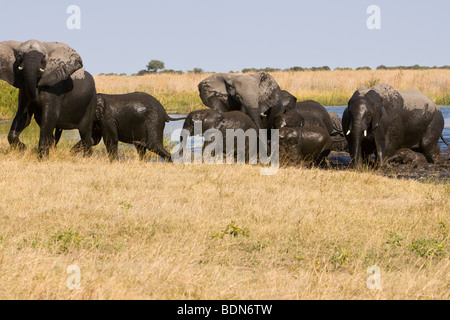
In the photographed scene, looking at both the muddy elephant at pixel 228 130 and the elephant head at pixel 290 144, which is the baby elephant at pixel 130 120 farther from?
the elephant head at pixel 290 144

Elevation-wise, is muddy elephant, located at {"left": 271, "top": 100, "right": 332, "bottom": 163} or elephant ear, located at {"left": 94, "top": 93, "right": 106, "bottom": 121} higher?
elephant ear, located at {"left": 94, "top": 93, "right": 106, "bottom": 121}

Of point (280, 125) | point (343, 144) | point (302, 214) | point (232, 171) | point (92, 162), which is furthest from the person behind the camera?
point (343, 144)

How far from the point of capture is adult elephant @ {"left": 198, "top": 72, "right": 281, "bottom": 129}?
15.8m

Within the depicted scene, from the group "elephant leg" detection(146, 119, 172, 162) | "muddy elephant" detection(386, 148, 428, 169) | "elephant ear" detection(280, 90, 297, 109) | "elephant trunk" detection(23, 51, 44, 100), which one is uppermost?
"elephant trunk" detection(23, 51, 44, 100)

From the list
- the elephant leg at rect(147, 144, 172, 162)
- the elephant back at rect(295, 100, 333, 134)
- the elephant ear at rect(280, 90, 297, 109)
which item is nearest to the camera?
the elephant leg at rect(147, 144, 172, 162)

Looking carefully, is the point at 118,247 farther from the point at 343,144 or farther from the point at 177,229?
the point at 343,144

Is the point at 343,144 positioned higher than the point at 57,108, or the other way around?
the point at 57,108

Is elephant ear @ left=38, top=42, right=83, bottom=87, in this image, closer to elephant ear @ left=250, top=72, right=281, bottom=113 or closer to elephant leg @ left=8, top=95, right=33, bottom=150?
elephant leg @ left=8, top=95, right=33, bottom=150

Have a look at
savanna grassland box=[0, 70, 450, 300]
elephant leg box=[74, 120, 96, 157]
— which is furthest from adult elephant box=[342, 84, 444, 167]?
elephant leg box=[74, 120, 96, 157]

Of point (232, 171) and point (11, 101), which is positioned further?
point (11, 101)

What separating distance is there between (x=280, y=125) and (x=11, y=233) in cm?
794

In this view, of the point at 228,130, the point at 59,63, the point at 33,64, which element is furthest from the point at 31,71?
the point at 228,130

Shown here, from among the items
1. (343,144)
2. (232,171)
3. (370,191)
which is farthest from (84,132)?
(343,144)
